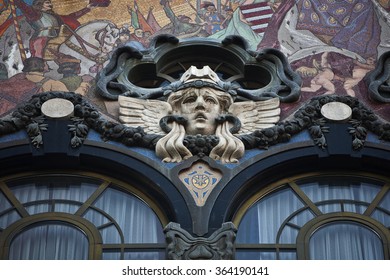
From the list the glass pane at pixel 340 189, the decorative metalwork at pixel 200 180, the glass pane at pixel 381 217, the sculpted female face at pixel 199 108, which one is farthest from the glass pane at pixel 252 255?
the sculpted female face at pixel 199 108

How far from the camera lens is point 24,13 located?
64.3 ft

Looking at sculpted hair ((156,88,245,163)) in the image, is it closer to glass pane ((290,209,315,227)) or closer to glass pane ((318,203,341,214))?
glass pane ((290,209,315,227))

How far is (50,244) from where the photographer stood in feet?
54.3

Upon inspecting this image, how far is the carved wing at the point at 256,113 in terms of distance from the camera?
17766 millimetres

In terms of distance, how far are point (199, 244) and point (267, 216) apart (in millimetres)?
1282

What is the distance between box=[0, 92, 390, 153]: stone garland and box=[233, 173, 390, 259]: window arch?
52 centimetres

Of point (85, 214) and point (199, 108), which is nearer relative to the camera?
point (85, 214)

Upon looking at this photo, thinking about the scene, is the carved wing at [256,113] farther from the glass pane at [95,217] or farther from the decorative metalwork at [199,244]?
the glass pane at [95,217]

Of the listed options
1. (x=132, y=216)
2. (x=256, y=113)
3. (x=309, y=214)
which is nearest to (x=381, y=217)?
(x=309, y=214)

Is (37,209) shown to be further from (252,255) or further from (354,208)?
(354,208)

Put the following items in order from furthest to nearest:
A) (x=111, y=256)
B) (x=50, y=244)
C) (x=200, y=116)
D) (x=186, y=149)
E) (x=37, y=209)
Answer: (x=200, y=116)
(x=186, y=149)
(x=37, y=209)
(x=50, y=244)
(x=111, y=256)

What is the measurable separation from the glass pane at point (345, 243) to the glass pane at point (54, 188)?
288 centimetres

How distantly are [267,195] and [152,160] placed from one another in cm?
149

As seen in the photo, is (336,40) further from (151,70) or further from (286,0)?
(151,70)
